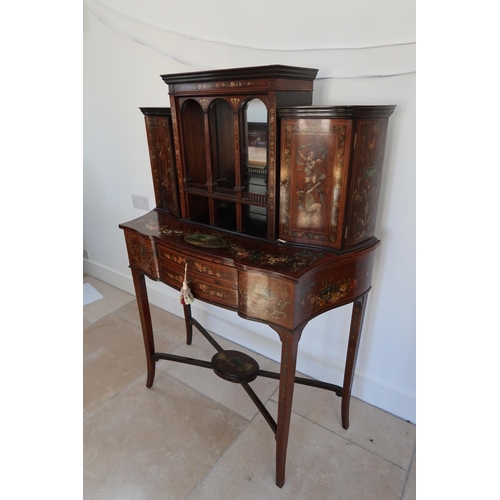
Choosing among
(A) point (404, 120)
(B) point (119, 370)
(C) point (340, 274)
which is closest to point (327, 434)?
(C) point (340, 274)

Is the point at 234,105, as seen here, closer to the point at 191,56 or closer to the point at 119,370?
the point at 191,56

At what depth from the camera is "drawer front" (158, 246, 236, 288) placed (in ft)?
3.73

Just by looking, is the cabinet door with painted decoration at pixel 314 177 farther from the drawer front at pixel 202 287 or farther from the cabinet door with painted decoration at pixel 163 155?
the cabinet door with painted decoration at pixel 163 155

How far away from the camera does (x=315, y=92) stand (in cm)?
132

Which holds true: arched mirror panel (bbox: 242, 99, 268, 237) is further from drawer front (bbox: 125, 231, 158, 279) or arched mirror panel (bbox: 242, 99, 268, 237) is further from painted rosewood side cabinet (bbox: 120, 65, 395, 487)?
drawer front (bbox: 125, 231, 158, 279)

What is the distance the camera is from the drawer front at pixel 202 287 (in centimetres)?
116

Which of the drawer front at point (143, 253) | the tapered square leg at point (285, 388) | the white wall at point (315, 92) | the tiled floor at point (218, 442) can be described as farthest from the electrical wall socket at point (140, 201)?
the tapered square leg at point (285, 388)

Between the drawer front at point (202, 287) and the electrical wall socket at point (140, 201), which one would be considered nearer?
the drawer front at point (202, 287)

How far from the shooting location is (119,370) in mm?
1940

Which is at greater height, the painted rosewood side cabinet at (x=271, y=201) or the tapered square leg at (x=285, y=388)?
the painted rosewood side cabinet at (x=271, y=201)

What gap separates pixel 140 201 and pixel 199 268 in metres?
1.20

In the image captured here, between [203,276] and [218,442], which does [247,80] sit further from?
[218,442]
